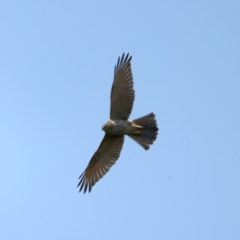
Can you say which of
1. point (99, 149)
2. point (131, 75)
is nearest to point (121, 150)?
point (99, 149)

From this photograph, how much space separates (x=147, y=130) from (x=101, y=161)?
159 centimetres

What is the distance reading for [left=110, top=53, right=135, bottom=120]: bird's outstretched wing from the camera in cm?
1822

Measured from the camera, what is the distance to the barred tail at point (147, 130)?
18328mm

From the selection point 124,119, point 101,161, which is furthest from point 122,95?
point 101,161

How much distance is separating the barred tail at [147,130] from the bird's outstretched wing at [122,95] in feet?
1.29

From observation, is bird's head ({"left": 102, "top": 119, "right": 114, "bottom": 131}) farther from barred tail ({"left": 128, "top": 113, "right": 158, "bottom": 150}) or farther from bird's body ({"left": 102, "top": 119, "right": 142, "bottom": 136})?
barred tail ({"left": 128, "top": 113, "right": 158, "bottom": 150})

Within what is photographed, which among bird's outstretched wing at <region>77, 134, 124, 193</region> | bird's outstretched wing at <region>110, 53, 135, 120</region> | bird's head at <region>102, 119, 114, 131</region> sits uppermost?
bird's outstretched wing at <region>110, 53, 135, 120</region>

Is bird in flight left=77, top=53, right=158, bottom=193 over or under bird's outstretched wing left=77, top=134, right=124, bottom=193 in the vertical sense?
over

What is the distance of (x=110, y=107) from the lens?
18.4m

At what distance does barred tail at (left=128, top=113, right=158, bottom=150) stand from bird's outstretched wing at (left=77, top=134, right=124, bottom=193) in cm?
70

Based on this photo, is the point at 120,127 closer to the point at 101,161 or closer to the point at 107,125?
the point at 107,125

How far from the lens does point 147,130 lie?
18359 mm

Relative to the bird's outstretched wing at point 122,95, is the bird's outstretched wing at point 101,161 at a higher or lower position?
lower

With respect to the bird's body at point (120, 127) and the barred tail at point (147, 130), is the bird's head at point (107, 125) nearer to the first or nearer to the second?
the bird's body at point (120, 127)
